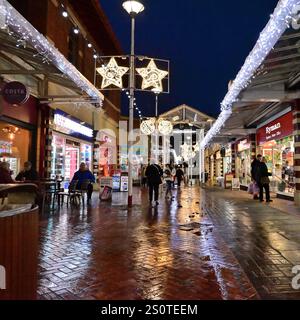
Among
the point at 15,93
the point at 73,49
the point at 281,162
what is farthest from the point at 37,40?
the point at 281,162

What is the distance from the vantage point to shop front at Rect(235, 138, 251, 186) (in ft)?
71.7

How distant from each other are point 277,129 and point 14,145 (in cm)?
1095

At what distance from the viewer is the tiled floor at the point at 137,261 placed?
12.8ft

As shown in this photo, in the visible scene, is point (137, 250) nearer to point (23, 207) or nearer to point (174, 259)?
point (174, 259)

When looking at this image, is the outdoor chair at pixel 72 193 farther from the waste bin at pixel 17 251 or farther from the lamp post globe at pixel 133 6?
the waste bin at pixel 17 251

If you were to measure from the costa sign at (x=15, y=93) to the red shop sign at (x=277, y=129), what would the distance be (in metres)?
9.60

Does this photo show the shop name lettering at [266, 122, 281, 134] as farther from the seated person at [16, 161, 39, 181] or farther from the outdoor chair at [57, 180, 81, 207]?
the seated person at [16, 161, 39, 181]

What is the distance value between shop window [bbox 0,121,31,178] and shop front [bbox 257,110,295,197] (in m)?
10.2

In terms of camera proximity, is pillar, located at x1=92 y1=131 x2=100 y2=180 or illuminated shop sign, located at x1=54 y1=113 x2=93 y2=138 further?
pillar, located at x1=92 y1=131 x2=100 y2=180

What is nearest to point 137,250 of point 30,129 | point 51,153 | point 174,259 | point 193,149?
point 174,259

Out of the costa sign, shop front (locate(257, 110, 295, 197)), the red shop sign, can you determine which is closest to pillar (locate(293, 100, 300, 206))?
the red shop sign

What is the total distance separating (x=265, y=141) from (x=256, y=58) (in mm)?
10247

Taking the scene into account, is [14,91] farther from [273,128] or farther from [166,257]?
[273,128]

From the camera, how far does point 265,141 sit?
18156 millimetres
